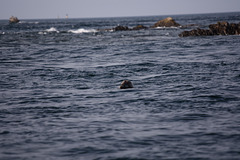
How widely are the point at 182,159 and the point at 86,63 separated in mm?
16941

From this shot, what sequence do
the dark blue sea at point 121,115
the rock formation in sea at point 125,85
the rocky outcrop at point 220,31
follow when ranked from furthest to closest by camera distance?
the rocky outcrop at point 220,31 < the rock formation in sea at point 125,85 < the dark blue sea at point 121,115

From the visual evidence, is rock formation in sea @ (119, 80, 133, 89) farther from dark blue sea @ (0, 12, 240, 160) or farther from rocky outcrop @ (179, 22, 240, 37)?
rocky outcrop @ (179, 22, 240, 37)

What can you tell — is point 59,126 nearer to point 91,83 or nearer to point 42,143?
point 42,143

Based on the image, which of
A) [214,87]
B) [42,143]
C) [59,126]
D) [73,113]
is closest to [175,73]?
[214,87]

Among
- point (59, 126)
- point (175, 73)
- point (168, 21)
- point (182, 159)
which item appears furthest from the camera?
point (168, 21)

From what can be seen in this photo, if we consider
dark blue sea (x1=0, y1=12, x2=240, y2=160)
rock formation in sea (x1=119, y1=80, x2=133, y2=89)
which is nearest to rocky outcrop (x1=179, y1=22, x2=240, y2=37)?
dark blue sea (x1=0, y1=12, x2=240, y2=160)

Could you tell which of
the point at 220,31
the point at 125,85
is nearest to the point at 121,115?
the point at 125,85

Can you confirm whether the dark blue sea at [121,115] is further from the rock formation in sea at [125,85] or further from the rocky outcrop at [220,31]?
the rocky outcrop at [220,31]

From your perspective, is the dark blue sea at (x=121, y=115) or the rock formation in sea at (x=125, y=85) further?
the rock formation in sea at (x=125, y=85)

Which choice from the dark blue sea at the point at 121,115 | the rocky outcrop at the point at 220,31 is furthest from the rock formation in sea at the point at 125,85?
the rocky outcrop at the point at 220,31

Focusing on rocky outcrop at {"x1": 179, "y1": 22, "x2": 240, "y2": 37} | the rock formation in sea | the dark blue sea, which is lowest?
the dark blue sea

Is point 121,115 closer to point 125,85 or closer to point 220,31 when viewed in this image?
point 125,85

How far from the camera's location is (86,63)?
23.5 m

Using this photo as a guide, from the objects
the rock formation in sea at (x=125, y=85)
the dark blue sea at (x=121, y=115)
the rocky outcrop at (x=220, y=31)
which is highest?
the rocky outcrop at (x=220, y=31)
